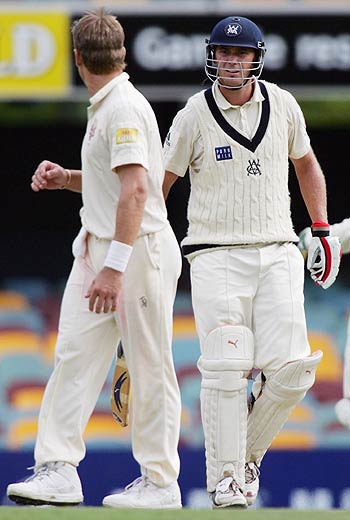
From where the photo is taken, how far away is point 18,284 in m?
13.8

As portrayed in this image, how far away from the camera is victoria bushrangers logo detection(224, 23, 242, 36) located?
5.82 meters

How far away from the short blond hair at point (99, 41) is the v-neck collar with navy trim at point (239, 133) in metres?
0.55

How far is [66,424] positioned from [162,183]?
940mm

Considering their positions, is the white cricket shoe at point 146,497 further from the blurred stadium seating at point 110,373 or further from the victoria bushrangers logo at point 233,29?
the blurred stadium seating at point 110,373

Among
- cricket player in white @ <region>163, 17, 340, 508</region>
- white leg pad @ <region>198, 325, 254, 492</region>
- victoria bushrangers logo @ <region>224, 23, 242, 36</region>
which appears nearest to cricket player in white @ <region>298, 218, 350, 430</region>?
cricket player in white @ <region>163, 17, 340, 508</region>

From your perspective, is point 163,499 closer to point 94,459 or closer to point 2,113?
point 94,459

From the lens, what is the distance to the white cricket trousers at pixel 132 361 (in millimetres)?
5398

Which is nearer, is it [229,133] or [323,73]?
[229,133]

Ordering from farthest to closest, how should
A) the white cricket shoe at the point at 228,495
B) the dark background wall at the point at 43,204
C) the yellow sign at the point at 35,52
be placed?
1. the dark background wall at the point at 43,204
2. the yellow sign at the point at 35,52
3. the white cricket shoe at the point at 228,495

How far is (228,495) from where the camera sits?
5547 mm

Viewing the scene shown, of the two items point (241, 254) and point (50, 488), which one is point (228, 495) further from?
point (241, 254)

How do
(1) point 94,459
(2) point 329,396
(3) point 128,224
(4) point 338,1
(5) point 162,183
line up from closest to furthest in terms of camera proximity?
(3) point 128,224 < (5) point 162,183 < (1) point 94,459 < (4) point 338,1 < (2) point 329,396

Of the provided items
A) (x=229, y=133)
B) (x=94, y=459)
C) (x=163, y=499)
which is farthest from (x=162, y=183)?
(x=94, y=459)

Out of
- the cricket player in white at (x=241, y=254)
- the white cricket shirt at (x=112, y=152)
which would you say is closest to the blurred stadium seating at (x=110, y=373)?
the cricket player in white at (x=241, y=254)
